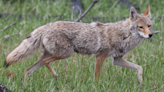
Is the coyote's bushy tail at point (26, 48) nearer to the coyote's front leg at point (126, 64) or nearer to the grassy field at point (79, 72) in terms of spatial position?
the grassy field at point (79, 72)

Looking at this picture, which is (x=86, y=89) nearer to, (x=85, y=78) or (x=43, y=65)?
(x=85, y=78)

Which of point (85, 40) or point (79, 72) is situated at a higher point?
point (85, 40)

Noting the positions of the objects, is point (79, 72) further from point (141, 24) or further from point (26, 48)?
point (141, 24)

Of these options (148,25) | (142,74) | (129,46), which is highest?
(148,25)

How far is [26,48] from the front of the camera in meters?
4.81

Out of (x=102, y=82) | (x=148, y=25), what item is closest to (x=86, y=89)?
(x=102, y=82)

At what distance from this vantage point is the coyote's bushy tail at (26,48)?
4738mm

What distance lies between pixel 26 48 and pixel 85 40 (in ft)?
3.89

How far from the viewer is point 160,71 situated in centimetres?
497

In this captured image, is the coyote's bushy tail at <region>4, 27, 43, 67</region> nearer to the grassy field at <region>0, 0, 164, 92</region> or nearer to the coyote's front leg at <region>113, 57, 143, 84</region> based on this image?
the grassy field at <region>0, 0, 164, 92</region>

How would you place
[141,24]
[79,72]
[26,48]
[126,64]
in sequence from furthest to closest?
[126,64], [79,72], [141,24], [26,48]

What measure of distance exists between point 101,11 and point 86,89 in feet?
22.3

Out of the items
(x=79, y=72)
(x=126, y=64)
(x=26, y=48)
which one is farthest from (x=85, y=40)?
(x=26, y=48)

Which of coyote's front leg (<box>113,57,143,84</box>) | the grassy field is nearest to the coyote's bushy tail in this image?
the grassy field
